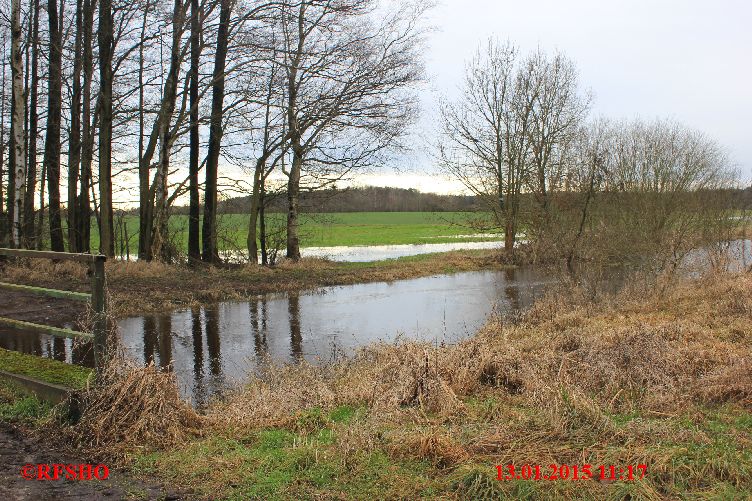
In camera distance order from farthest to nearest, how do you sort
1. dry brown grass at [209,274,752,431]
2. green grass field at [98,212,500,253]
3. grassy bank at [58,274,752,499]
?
1. green grass field at [98,212,500,253]
2. dry brown grass at [209,274,752,431]
3. grassy bank at [58,274,752,499]

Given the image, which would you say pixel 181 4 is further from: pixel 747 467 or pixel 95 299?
pixel 747 467

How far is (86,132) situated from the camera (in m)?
20.3

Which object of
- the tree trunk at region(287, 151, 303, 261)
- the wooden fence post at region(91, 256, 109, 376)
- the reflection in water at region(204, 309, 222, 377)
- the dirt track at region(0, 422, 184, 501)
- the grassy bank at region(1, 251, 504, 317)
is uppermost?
the tree trunk at region(287, 151, 303, 261)

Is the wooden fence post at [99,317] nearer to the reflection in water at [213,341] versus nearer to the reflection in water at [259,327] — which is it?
the reflection in water at [259,327]

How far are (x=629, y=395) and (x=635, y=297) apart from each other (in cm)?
826

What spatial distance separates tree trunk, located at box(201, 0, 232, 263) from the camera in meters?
21.2

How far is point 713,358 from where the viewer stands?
770 cm

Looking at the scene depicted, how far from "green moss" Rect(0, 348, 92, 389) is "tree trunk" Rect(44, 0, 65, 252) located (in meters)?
15.6

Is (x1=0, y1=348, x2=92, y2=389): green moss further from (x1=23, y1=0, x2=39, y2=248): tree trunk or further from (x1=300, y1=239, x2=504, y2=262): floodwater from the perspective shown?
(x1=300, y1=239, x2=504, y2=262): floodwater

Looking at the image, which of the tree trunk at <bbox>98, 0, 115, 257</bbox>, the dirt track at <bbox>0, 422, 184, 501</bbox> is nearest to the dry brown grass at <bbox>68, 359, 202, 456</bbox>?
the dirt track at <bbox>0, 422, 184, 501</bbox>

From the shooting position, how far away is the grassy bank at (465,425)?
14.2ft

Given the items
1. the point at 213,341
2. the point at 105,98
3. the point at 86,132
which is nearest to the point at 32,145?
the point at 86,132

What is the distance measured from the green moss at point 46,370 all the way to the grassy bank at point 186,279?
5.70 meters

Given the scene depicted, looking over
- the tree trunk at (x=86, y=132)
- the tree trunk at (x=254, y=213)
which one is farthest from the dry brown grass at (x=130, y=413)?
→ the tree trunk at (x=254, y=213)
